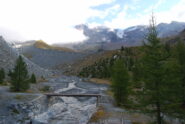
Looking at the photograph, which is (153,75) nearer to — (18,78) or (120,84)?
(120,84)

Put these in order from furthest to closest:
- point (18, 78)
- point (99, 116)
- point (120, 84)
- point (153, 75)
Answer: point (18, 78) → point (120, 84) → point (99, 116) → point (153, 75)

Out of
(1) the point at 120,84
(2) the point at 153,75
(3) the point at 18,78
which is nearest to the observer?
(2) the point at 153,75

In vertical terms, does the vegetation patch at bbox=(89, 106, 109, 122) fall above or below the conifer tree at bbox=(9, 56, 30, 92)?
below

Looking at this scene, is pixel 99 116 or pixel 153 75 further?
pixel 99 116

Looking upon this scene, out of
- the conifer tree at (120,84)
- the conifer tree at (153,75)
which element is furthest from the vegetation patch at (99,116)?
the conifer tree at (153,75)

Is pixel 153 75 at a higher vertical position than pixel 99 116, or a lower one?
higher

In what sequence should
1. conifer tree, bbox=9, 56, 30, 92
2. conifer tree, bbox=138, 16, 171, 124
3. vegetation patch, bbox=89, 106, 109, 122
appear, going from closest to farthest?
conifer tree, bbox=138, 16, 171, 124, vegetation patch, bbox=89, 106, 109, 122, conifer tree, bbox=9, 56, 30, 92

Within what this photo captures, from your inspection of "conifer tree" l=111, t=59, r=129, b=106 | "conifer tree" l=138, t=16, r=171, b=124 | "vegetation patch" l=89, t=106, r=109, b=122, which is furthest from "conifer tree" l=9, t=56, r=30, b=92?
"conifer tree" l=138, t=16, r=171, b=124

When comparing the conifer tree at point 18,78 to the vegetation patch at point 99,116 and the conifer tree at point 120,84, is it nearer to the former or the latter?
the conifer tree at point 120,84

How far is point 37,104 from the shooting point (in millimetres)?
39125

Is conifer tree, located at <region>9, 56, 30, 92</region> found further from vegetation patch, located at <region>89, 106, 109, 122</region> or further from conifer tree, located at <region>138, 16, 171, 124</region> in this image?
Answer: conifer tree, located at <region>138, 16, 171, 124</region>

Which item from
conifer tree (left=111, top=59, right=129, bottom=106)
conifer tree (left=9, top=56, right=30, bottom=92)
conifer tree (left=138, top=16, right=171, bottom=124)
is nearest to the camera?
conifer tree (left=138, top=16, right=171, bottom=124)

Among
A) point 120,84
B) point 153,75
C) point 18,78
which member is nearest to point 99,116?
point 120,84

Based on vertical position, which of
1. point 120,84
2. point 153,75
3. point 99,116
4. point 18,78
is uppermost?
point 153,75
